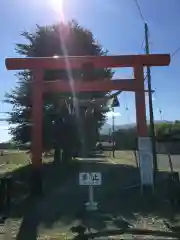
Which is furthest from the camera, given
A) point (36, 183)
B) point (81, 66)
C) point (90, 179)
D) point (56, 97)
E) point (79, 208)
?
point (56, 97)

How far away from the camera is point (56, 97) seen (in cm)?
1969

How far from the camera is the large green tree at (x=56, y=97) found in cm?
2066

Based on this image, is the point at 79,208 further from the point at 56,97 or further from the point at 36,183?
the point at 56,97

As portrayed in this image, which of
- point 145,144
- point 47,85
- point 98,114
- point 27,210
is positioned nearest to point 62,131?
point 98,114

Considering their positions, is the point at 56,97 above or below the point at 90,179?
above

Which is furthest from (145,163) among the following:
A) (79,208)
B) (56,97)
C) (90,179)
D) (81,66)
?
(56,97)

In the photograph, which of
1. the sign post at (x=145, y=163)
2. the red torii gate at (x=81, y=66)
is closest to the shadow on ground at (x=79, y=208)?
the sign post at (x=145, y=163)

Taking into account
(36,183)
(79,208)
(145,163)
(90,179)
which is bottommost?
(79,208)

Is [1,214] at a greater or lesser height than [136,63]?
lesser

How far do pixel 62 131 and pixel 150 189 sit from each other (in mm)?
8949

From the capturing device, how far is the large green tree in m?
20.7

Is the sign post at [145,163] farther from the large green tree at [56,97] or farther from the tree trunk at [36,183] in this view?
the large green tree at [56,97]

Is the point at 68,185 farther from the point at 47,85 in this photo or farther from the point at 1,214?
the point at 1,214

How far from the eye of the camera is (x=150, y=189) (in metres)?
12.9
